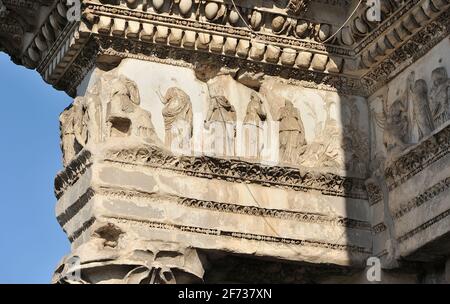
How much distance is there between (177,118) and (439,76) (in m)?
1.92

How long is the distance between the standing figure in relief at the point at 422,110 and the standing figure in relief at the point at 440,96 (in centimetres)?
6

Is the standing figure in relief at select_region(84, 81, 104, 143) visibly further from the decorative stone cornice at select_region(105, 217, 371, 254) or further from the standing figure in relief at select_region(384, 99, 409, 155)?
the standing figure in relief at select_region(384, 99, 409, 155)

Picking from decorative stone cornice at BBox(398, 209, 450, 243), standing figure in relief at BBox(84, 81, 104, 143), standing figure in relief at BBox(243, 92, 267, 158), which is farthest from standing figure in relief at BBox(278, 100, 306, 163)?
standing figure in relief at BBox(84, 81, 104, 143)

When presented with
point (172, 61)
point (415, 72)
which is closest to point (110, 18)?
point (172, 61)

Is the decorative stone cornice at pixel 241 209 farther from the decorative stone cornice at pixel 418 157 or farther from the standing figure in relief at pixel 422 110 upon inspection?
the standing figure in relief at pixel 422 110

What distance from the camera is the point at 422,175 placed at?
12.8 meters

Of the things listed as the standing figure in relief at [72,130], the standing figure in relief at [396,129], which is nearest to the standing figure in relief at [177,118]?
the standing figure in relief at [72,130]

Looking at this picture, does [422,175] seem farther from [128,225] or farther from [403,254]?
[128,225]

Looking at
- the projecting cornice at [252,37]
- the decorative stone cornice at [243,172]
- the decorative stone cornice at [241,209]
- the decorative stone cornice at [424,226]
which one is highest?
the projecting cornice at [252,37]

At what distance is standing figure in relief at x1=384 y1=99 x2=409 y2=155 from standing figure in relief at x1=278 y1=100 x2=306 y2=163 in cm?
64

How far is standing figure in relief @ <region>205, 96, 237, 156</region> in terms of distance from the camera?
13.2 meters

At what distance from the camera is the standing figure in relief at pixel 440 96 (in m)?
12.7
